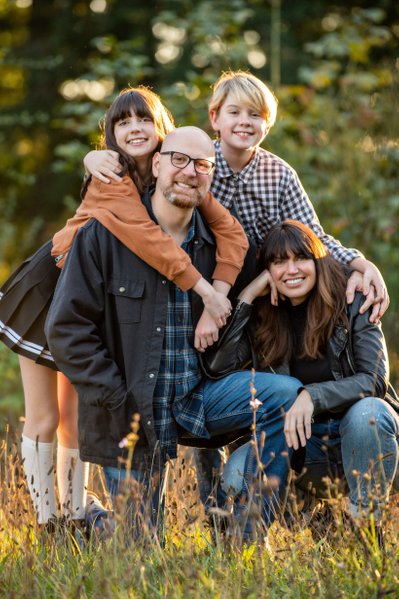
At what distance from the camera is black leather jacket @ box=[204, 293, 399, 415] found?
3756 mm

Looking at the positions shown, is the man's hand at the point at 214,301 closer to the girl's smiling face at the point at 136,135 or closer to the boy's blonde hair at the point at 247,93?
the girl's smiling face at the point at 136,135

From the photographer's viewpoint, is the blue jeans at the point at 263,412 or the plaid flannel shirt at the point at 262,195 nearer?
the blue jeans at the point at 263,412

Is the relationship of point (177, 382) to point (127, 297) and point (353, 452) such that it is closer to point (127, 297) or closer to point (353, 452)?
point (127, 297)

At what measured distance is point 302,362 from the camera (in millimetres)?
4070

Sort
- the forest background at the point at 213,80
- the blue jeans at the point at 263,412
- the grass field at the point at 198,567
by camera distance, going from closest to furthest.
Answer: the grass field at the point at 198,567
the blue jeans at the point at 263,412
the forest background at the point at 213,80

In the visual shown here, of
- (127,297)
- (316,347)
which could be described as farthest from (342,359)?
(127,297)

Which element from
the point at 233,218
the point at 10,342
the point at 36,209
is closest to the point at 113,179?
the point at 233,218

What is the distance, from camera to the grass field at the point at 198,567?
2930 millimetres

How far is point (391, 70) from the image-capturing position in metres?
8.73

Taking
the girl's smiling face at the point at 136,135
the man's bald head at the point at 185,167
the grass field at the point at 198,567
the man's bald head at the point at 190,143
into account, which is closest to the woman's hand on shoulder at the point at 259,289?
the man's bald head at the point at 185,167

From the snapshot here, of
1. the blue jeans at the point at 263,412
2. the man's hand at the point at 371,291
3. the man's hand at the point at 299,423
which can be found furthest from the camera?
the man's hand at the point at 371,291

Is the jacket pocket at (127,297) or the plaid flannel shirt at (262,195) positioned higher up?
the plaid flannel shirt at (262,195)

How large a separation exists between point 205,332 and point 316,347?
0.52 m

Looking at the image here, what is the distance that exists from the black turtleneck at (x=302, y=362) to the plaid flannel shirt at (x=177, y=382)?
48 centimetres
